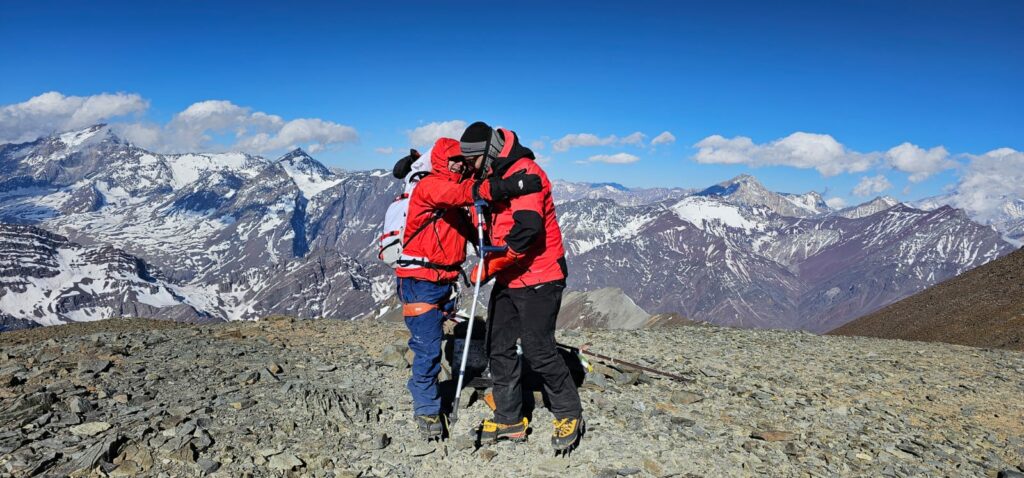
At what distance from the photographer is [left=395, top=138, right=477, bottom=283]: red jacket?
7.59 meters

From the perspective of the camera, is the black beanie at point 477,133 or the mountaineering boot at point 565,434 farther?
the mountaineering boot at point 565,434

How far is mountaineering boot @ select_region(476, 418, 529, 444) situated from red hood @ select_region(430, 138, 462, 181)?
3625 millimetres

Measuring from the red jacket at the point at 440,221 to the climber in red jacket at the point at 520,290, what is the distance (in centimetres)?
38

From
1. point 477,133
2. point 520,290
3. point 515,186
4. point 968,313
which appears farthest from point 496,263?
point 968,313

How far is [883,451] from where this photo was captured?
809 centimetres

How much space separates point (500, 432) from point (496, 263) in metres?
2.51

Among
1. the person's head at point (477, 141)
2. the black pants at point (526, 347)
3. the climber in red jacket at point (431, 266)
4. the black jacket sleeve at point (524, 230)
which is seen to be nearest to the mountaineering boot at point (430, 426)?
the climber in red jacket at point (431, 266)

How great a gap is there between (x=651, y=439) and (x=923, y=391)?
7.00m

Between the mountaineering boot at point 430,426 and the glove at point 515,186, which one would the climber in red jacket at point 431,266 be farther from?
the glove at point 515,186

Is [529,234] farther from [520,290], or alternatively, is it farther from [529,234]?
[520,290]

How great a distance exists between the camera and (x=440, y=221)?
8.10m

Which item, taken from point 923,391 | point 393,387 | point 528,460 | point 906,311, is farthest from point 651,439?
point 906,311

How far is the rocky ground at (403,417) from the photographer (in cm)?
691

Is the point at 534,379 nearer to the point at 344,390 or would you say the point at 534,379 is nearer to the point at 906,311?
the point at 344,390
